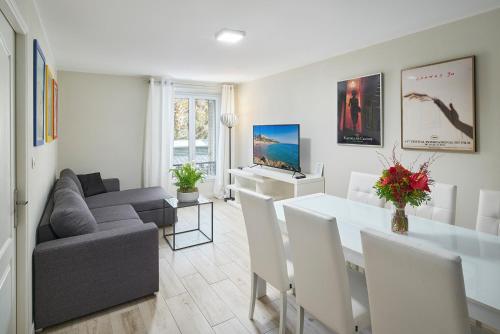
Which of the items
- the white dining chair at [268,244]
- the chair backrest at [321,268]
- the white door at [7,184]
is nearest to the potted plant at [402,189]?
the chair backrest at [321,268]

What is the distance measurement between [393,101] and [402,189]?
1.84m

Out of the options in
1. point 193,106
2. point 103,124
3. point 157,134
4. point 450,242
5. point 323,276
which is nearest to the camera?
point 323,276

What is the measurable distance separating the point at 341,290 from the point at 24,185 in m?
1.89

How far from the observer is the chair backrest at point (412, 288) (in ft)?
3.34

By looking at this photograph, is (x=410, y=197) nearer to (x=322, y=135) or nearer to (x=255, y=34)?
(x=255, y=34)

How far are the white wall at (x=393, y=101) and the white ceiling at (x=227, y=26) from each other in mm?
141

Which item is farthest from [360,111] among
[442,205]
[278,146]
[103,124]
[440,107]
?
[103,124]

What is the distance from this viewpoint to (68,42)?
3355 millimetres

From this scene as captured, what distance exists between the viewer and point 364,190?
2742mm

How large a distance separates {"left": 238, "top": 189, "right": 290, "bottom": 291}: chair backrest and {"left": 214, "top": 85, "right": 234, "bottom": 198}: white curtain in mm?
4095

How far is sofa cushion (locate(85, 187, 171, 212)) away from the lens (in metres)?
4.05

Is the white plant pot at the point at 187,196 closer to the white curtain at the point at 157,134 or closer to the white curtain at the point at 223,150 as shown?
the white curtain at the point at 157,134

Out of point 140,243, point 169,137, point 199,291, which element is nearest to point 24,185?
point 140,243

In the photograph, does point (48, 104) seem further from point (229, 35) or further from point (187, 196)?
Answer: point (229, 35)
